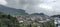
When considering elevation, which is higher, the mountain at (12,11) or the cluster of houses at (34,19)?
the mountain at (12,11)

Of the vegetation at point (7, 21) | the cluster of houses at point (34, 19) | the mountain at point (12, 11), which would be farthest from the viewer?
the cluster of houses at point (34, 19)

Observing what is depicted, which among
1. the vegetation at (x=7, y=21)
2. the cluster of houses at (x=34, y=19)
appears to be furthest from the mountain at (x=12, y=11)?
the cluster of houses at (x=34, y=19)

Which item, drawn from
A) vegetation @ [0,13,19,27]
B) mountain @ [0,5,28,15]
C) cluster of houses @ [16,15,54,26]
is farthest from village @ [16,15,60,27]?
mountain @ [0,5,28,15]

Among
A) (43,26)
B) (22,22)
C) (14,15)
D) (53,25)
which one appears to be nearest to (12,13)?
(14,15)

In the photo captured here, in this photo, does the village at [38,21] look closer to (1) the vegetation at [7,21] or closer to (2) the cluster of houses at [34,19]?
(2) the cluster of houses at [34,19]

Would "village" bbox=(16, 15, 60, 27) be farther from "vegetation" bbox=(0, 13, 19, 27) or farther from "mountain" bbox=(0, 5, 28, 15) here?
"mountain" bbox=(0, 5, 28, 15)

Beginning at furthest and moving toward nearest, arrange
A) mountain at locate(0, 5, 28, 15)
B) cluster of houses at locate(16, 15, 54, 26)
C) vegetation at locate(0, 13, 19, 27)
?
cluster of houses at locate(16, 15, 54, 26), vegetation at locate(0, 13, 19, 27), mountain at locate(0, 5, 28, 15)

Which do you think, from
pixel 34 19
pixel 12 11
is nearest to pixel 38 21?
pixel 34 19

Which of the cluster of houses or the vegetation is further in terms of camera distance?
the cluster of houses

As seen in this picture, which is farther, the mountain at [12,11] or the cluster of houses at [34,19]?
the cluster of houses at [34,19]

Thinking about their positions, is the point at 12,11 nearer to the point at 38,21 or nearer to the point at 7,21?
the point at 7,21

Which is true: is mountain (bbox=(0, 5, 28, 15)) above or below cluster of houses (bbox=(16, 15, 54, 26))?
above

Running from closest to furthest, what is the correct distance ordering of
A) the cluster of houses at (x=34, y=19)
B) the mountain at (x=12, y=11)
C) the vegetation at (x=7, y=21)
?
the mountain at (x=12, y=11)
the vegetation at (x=7, y=21)
the cluster of houses at (x=34, y=19)

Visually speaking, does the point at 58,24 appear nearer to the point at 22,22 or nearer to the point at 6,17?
the point at 22,22
